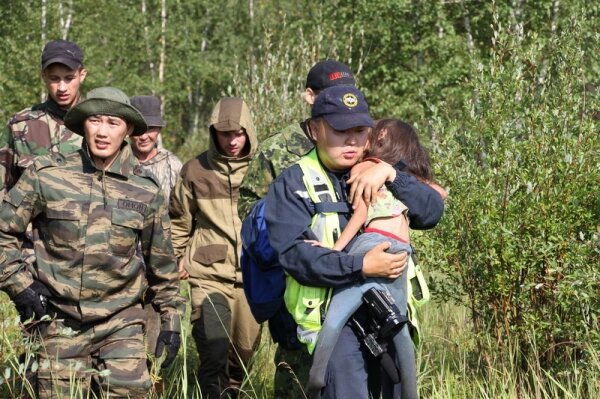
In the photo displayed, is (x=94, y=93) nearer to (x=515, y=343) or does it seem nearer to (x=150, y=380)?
(x=150, y=380)

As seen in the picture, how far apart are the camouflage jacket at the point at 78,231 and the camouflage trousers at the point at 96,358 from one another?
77 millimetres

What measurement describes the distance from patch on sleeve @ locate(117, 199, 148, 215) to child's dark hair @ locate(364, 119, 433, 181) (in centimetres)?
122

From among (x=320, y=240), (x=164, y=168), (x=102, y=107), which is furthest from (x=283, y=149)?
(x=164, y=168)

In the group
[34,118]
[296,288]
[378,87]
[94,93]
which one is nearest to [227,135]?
[34,118]

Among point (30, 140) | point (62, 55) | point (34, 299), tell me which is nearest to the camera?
point (34, 299)

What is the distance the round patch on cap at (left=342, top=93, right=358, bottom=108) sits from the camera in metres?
3.94

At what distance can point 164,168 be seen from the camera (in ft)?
25.1

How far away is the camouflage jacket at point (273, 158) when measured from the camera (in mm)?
5273

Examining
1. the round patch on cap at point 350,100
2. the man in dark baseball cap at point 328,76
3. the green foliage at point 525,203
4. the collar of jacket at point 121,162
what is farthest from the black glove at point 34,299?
the green foliage at point 525,203

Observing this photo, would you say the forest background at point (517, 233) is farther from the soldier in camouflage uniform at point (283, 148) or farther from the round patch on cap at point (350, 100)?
the round patch on cap at point (350, 100)

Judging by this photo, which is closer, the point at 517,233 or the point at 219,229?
the point at 517,233

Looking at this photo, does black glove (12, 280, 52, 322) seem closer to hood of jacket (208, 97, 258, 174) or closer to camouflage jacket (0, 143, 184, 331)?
camouflage jacket (0, 143, 184, 331)

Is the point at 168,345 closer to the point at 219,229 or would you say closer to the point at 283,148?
A: the point at 283,148

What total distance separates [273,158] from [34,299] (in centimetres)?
146
